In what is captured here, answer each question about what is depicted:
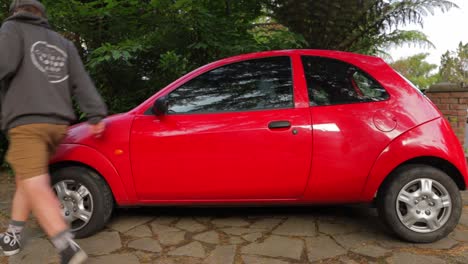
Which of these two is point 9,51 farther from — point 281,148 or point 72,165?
point 281,148

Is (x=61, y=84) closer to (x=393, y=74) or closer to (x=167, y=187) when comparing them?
(x=167, y=187)

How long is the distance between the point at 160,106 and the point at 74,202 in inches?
41.7

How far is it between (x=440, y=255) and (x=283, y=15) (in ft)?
15.4

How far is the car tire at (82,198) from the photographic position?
3238mm

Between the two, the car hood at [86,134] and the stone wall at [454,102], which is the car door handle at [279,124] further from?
the stone wall at [454,102]

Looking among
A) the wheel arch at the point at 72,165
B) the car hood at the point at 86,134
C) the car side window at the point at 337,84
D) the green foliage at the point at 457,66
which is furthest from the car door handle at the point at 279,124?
the green foliage at the point at 457,66

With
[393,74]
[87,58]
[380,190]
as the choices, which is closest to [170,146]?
[380,190]

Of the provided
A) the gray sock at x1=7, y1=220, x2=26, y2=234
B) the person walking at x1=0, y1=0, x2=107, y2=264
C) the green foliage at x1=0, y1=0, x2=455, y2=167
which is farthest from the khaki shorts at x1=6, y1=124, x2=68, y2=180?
the green foliage at x1=0, y1=0, x2=455, y2=167

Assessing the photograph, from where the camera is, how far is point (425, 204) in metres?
3.06

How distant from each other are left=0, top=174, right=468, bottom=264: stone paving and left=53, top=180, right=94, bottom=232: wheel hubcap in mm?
205

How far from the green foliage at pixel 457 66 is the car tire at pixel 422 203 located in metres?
42.9

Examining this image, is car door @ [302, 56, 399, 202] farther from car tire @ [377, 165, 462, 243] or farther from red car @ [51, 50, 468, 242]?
car tire @ [377, 165, 462, 243]

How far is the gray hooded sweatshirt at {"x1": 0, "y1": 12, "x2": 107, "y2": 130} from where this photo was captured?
96.1 inches

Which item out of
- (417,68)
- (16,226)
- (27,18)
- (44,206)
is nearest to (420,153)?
(44,206)
